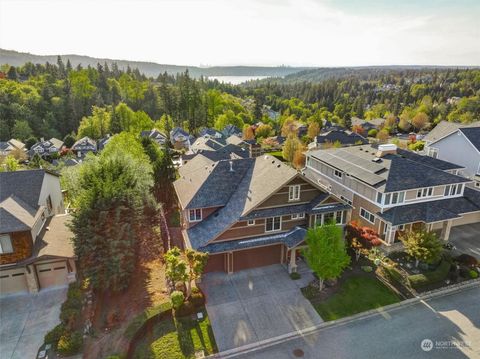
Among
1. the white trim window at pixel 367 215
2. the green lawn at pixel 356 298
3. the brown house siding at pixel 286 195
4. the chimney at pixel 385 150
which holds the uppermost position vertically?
the chimney at pixel 385 150

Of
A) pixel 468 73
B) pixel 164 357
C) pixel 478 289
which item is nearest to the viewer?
pixel 164 357

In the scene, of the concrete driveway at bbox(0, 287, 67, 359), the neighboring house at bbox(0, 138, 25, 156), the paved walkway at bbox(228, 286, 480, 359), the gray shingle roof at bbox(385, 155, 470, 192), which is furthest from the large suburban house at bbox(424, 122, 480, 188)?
the neighboring house at bbox(0, 138, 25, 156)

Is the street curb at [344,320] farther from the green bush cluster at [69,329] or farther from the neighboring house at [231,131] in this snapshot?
the neighboring house at [231,131]

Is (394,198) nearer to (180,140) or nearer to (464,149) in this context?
(464,149)

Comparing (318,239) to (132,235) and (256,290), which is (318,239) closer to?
(256,290)

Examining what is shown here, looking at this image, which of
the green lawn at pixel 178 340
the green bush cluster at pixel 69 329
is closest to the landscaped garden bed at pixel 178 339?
the green lawn at pixel 178 340

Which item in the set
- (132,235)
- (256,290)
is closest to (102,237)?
(132,235)
